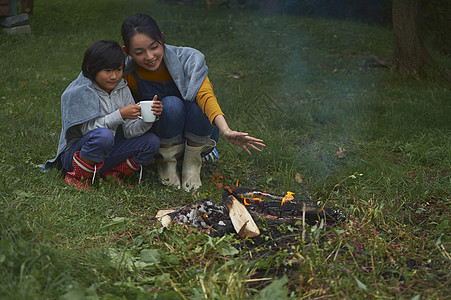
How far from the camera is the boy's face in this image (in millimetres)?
3248

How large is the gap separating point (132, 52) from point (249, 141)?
1.06 metres

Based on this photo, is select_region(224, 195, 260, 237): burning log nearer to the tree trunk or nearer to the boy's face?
the boy's face

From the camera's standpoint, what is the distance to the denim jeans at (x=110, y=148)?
3211 millimetres

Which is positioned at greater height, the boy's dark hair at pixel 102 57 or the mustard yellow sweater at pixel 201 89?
the boy's dark hair at pixel 102 57

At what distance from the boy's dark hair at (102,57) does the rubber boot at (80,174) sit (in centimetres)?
62

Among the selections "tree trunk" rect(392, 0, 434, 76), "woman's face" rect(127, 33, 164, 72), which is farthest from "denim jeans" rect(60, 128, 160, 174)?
"tree trunk" rect(392, 0, 434, 76)

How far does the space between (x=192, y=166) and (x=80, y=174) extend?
858 millimetres

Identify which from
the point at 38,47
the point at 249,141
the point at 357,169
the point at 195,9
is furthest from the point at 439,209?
the point at 195,9

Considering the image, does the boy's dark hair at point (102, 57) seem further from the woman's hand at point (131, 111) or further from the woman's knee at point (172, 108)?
the woman's knee at point (172, 108)

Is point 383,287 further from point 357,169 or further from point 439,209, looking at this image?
point 357,169

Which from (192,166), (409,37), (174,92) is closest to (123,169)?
(192,166)

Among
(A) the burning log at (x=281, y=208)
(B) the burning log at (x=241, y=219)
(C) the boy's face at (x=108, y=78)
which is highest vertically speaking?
(C) the boy's face at (x=108, y=78)

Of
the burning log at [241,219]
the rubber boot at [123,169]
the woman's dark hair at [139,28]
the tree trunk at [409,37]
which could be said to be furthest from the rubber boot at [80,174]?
the tree trunk at [409,37]

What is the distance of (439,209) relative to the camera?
10.3 ft
